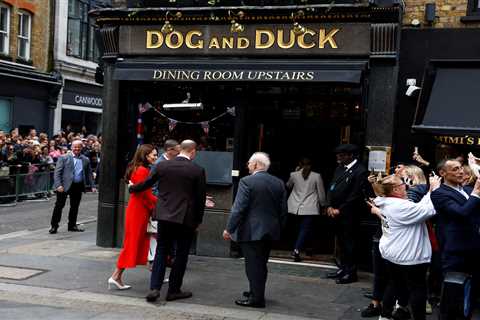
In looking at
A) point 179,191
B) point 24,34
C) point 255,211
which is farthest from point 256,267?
point 24,34

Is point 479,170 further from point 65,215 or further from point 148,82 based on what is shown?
point 65,215

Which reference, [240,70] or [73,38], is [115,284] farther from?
[73,38]

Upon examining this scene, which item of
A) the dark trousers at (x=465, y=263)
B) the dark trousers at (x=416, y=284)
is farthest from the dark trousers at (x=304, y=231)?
the dark trousers at (x=465, y=263)

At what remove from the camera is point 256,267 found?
732 centimetres

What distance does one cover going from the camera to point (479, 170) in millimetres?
5730

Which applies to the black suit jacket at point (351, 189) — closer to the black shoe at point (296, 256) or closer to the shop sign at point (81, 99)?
the black shoe at point (296, 256)

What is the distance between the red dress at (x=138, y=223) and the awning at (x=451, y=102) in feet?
11.1

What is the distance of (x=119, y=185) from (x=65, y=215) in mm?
5190

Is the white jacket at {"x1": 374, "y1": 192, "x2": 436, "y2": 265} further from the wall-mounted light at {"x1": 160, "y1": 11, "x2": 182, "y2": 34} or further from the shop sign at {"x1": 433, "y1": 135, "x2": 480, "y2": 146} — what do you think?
the wall-mounted light at {"x1": 160, "y1": 11, "x2": 182, "y2": 34}

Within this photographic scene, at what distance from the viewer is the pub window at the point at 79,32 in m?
29.2

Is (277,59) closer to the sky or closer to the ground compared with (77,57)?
closer to the ground

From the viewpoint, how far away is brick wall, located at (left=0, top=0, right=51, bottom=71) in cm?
2533

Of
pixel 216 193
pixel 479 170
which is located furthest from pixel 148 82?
pixel 479 170

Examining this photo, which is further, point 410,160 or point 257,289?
point 410,160
